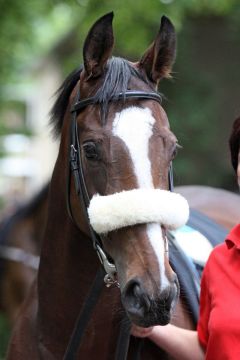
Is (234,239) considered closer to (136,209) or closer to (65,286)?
(136,209)

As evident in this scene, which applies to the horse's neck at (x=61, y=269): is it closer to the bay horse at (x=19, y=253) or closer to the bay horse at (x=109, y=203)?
the bay horse at (x=109, y=203)

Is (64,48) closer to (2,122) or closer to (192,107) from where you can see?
(192,107)

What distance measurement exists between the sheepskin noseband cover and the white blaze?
4 centimetres

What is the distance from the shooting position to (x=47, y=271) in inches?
133

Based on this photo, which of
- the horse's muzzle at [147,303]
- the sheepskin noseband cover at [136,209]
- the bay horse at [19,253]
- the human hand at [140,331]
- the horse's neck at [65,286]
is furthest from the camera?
the bay horse at [19,253]

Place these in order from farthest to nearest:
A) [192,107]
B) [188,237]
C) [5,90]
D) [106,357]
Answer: [192,107] → [5,90] → [188,237] → [106,357]

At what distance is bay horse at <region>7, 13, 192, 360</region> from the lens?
2688 millimetres

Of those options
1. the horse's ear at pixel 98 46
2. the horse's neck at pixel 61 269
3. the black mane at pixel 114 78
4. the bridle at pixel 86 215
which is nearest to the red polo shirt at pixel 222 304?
the bridle at pixel 86 215

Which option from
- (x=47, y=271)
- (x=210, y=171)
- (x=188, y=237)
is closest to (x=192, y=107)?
(x=210, y=171)

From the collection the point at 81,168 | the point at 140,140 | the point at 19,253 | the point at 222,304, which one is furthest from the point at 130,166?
the point at 19,253

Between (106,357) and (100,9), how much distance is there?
662 cm

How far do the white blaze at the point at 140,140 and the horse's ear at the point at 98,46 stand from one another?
25 cm

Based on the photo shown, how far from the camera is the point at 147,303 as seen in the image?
2.59 metres

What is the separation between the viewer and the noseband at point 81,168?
2898mm
